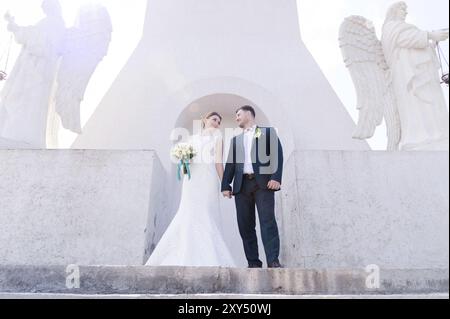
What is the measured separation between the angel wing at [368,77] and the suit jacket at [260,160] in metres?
2.09

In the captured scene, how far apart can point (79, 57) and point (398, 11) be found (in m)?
3.87

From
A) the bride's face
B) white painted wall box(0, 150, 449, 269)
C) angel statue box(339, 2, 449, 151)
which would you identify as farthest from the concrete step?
angel statue box(339, 2, 449, 151)

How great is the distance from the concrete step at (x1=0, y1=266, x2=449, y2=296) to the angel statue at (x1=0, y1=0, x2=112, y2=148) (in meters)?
2.69

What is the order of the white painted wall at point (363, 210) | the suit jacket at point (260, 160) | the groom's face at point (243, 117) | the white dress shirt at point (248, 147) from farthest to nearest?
the white painted wall at point (363, 210) → the groom's face at point (243, 117) → the white dress shirt at point (248, 147) → the suit jacket at point (260, 160)

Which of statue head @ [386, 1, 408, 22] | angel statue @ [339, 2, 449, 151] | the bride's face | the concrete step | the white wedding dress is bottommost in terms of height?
→ the concrete step

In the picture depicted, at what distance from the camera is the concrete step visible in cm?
270

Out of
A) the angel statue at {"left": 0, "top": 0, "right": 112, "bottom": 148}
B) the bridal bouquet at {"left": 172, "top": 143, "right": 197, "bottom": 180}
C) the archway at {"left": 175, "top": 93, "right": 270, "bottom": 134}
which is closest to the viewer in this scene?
the bridal bouquet at {"left": 172, "top": 143, "right": 197, "bottom": 180}

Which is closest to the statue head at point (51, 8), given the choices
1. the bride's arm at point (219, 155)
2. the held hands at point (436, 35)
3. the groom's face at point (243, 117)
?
the bride's arm at point (219, 155)

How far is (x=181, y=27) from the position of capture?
8.03 meters

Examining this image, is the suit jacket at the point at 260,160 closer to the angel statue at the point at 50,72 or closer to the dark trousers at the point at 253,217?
the dark trousers at the point at 253,217

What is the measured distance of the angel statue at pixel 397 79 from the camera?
4934 millimetres

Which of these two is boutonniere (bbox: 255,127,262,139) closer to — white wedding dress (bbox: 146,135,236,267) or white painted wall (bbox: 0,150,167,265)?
white wedding dress (bbox: 146,135,236,267)
